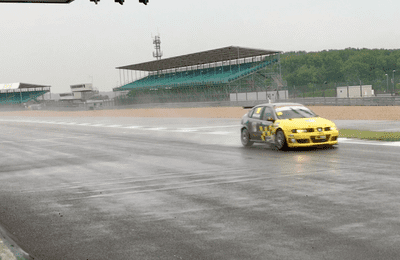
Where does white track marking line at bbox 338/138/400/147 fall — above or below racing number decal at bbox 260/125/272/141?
below

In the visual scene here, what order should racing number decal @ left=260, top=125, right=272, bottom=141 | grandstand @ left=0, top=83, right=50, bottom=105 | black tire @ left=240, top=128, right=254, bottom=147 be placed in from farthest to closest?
grandstand @ left=0, top=83, right=50, bottom=105
black tire @ left=240, top=128, right=254, bottom=147
racing number decal @ left=260, top=125, right=272, bottom=141

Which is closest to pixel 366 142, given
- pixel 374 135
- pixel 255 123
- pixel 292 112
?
pixel 374 135

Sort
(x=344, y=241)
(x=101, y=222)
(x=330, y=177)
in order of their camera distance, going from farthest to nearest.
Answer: (x=330, y=177) → (x=101, y=222) → (x=344, y=241)

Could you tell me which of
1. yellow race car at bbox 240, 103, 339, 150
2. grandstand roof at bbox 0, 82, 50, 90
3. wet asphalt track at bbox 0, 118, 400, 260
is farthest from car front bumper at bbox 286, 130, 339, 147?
grandstand roof at bbox 0, 82, 50, 90

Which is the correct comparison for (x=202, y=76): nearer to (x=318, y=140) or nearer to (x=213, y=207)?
(x=318, y=140)

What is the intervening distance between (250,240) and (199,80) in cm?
7034

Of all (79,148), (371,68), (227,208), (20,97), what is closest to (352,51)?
(371,68)

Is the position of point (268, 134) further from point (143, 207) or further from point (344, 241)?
point (344, 241)

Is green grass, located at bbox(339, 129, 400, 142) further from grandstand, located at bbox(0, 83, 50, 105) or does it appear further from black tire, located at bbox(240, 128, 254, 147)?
grandstand, located at bbox(0, 83, 50, 105)

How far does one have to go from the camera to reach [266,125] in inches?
581

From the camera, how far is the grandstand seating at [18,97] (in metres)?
113

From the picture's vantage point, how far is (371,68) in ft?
382

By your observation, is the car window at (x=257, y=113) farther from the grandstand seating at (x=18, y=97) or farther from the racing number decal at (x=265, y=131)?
the grandstand seating at (x=18, y=97)

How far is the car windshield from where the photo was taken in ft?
48.0
